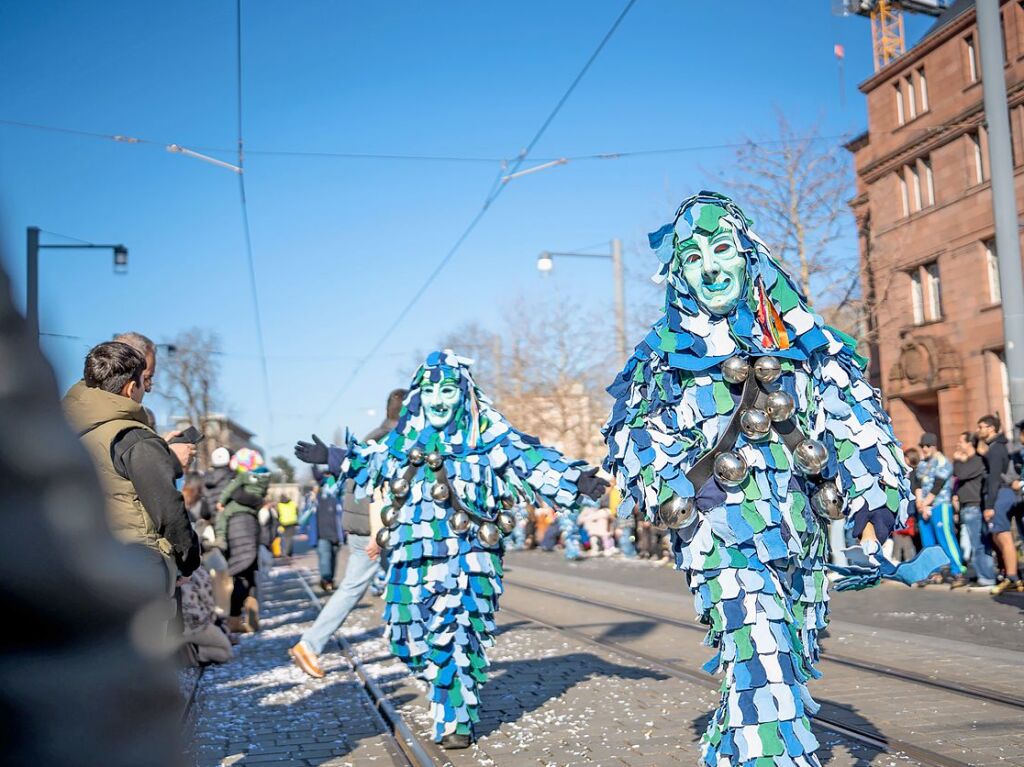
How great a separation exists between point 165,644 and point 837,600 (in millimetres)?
12233

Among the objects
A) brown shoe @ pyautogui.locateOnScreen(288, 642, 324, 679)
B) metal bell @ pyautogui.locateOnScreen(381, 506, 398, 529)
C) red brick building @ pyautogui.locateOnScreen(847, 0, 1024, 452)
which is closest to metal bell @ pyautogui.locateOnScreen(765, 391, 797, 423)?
metal bell @ pyautogui.locateOnScreen(381, 506, 398, 529)

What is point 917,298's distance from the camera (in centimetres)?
2841

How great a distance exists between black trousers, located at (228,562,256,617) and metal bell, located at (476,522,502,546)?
561cm

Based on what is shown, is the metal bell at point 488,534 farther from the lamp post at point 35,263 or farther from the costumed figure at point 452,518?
the lamp post at point 35,263

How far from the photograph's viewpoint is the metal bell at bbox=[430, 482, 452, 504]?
19.3ft

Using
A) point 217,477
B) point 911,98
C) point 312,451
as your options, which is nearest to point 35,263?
point 217,477

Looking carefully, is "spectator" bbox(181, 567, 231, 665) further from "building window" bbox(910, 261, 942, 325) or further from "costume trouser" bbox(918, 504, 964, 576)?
"building window" bbox(910, 261, 942, 325)

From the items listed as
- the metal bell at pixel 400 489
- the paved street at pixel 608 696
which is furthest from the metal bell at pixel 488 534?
the paved street at pixel 608 696

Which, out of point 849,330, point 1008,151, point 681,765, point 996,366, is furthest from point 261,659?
point 996,366

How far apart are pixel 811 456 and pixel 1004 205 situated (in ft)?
28.1

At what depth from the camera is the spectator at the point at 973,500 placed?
479 inches

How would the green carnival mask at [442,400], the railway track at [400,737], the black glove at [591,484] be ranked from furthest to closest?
the green carnival mask at [442,400]
the black glove at [591,484]
the railway track at [400,737]

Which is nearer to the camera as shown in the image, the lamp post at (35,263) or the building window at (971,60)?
the lamp post at (35,263)

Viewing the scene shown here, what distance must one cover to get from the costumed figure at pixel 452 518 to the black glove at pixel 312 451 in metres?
0.05
